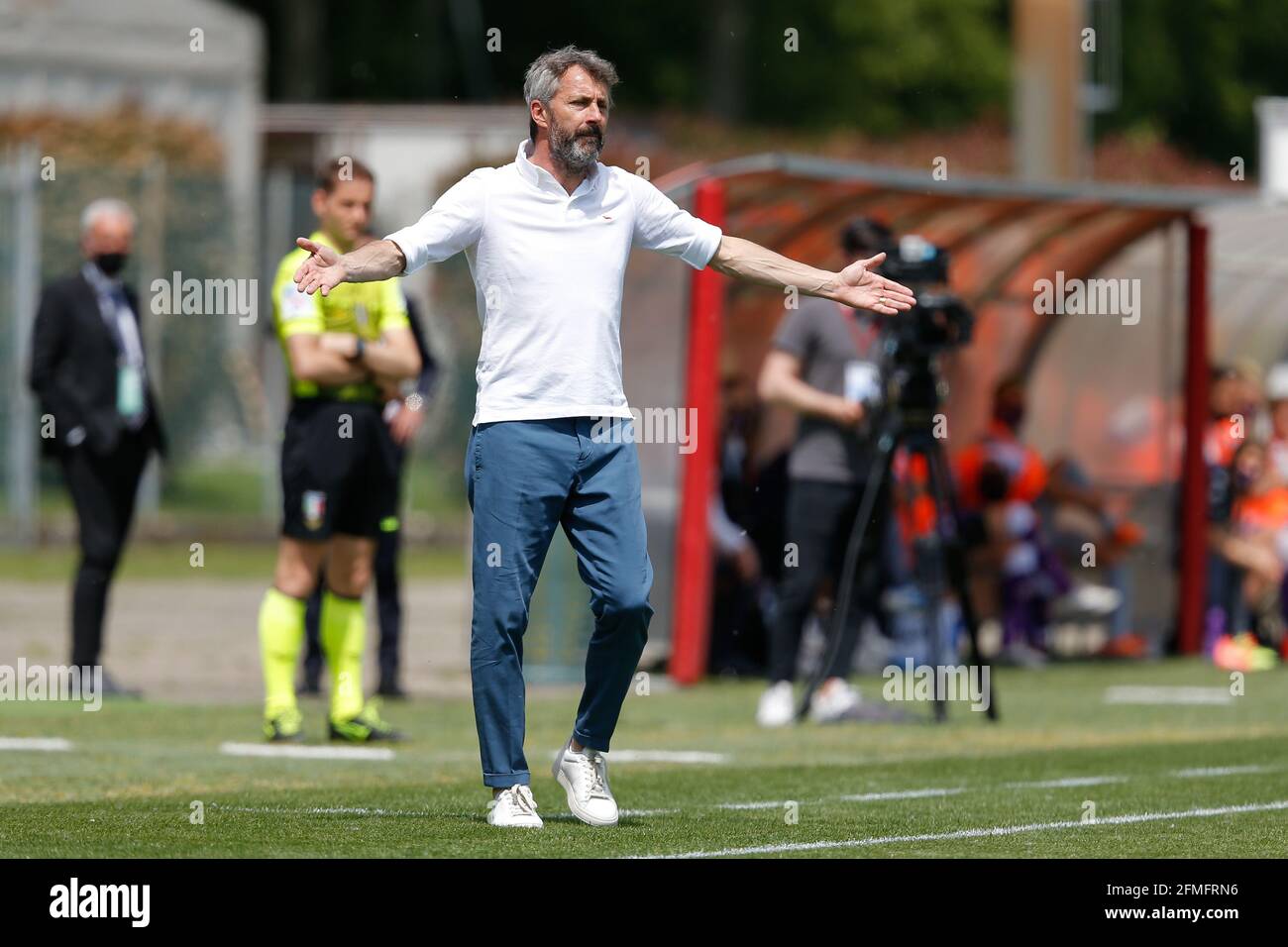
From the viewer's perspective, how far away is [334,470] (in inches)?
395

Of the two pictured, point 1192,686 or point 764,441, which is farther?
point 764,441

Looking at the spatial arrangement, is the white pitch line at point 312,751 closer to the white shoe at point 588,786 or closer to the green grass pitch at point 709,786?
the green grass pitch at point 709,786

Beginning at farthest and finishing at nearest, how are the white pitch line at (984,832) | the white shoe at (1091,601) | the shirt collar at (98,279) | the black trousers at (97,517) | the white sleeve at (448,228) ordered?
the white shoe at (1091,601) < the shirt collar at (98,279) < the black trousers at (97,517) < the white sleeve at (448,228) < the white pitch line at (984,832)

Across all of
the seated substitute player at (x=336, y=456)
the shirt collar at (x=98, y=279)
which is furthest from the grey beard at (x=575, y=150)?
the shirt collar at (x=98, y=279)

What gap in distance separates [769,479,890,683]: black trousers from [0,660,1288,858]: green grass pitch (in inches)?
13.8

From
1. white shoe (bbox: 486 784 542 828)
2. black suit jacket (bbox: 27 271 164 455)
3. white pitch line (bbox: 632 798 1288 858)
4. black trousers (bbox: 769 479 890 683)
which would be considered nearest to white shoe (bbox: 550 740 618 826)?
white shoe (bbox: 486 784 542 828)

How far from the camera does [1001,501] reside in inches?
623

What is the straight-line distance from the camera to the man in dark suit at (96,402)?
12344 mm

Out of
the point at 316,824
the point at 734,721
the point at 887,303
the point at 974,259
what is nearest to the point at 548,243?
the point at 887,303

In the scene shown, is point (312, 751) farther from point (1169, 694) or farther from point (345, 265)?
point (1169, 694)

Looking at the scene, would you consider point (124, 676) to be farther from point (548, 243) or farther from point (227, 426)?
point (227, 426)

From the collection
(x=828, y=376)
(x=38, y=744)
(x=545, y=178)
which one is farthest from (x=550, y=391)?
(x=828, y=376)

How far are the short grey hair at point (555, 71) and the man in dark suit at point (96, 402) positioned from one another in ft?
18.0
